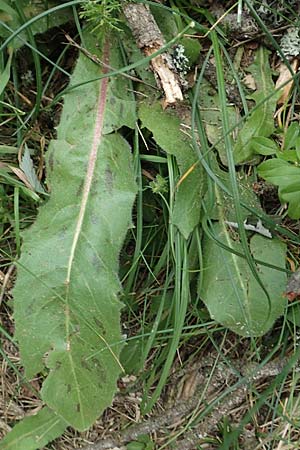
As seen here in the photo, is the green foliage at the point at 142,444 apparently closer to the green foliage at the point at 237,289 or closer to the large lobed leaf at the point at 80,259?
the large lobed leaf at the point at 80,259

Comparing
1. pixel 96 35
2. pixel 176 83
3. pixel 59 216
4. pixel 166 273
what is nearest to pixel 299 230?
pixel 166 273

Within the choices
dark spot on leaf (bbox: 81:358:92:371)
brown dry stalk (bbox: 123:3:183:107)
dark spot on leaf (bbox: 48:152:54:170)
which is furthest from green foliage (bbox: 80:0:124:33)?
dark spot on leaf (bbox: 81:358:92:371)

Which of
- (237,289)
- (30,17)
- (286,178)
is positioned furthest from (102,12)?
(237,289)

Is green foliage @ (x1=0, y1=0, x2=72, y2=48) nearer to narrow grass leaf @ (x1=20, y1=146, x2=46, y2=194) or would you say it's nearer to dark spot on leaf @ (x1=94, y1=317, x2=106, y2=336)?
narrow grass leaf @ (x1=20, y1=146, x2=46, y2=194)

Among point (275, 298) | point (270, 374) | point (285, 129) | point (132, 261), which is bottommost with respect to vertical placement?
point (270, 374)

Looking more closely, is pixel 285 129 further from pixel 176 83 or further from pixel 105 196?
pixel 105 196

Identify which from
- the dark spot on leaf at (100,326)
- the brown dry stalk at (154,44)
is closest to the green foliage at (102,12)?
the brown dry stalk at (154,44)
